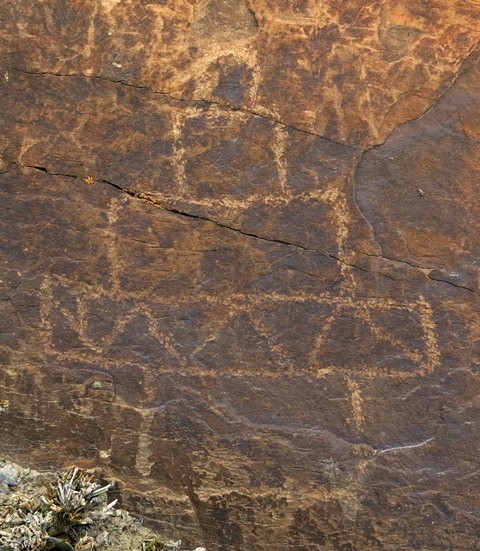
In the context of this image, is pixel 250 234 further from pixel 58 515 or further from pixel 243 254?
pixel 58 515

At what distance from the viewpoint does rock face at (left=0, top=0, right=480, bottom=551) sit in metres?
3.89

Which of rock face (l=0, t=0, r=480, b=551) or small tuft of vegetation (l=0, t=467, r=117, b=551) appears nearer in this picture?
small tuft of vegetation (l=0, t=467, r=117, b=551)

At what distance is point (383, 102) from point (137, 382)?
4.57 feet

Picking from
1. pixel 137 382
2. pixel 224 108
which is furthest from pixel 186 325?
pixel 224 108

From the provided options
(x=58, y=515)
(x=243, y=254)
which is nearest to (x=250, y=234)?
(x=243, y=254)

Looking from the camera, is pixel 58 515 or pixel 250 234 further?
pixel 250 234

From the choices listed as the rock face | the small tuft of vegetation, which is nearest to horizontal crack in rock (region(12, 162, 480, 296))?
the rock face

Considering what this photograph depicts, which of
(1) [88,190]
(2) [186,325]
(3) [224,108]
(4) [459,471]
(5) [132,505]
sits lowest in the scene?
(5) [132,505]

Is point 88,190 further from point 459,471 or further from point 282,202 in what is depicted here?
point 459,471

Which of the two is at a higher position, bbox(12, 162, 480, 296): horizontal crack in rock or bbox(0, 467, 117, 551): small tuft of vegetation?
bbox(12, 162, 480, 296): horizontal crack in rock

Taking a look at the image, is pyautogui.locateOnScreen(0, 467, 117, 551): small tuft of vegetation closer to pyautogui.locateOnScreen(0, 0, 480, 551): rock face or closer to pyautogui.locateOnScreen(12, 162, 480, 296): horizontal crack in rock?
pyautogui.locateOnScreen(0, 0, 480, 551): rock face

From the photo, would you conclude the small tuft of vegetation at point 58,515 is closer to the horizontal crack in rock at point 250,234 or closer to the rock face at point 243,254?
the rock face at point 243,254

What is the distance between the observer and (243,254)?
155 inches

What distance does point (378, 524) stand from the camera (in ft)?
12.7
